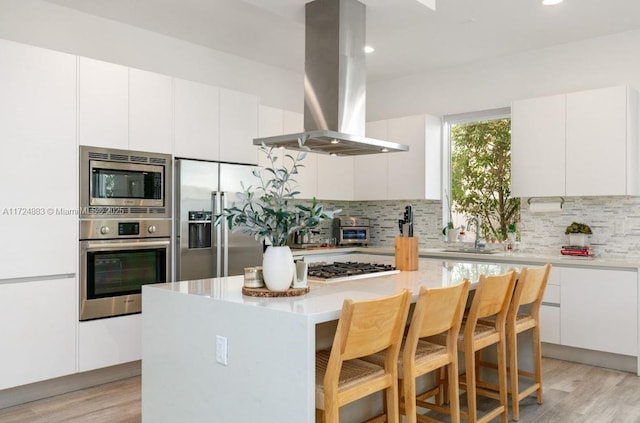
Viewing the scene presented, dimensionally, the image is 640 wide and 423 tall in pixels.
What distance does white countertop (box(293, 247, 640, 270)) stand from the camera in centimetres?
417

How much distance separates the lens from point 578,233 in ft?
15.5

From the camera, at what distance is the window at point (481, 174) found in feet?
18.0

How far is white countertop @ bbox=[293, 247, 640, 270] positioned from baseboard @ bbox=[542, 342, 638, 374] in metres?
0.75

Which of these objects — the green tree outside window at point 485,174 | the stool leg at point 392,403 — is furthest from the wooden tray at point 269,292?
the green tree outside window at point 485,174

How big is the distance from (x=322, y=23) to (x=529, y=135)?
2554 mm

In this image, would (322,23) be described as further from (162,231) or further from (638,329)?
(638,329)

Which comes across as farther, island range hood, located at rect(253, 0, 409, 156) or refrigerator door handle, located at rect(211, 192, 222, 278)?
refrigerator door handle, located at rect(211, 192, 222, 278)

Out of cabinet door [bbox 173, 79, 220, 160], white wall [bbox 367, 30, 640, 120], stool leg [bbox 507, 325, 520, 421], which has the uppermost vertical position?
white wall [bbox 367, 30, 640, 120]

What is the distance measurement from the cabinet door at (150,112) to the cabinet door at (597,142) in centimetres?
353

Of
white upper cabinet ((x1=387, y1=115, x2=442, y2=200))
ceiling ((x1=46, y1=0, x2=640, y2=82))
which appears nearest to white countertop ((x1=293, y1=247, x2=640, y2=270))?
white upper cabinet ((x1=387, y1=115, x2=442, y2=200))

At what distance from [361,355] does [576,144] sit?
11.4ft

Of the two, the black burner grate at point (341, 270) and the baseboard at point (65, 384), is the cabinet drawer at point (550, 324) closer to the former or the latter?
the black burner grate at point (341, 270)

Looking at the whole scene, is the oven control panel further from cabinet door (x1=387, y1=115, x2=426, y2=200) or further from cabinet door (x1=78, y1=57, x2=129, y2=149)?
cabinet door (x1=387, y1=115, x2=426, y2=200)

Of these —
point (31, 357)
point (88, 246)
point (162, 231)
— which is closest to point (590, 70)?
point (162, 231)
